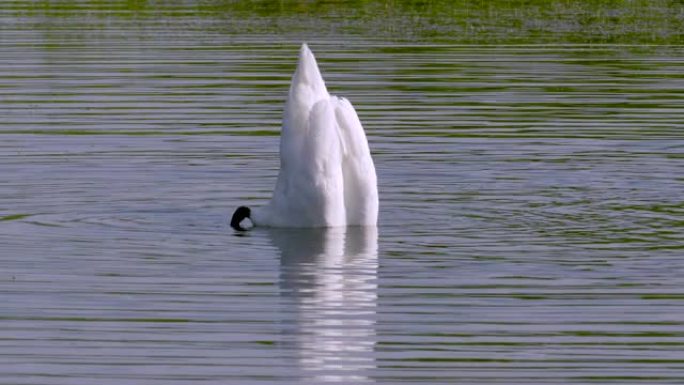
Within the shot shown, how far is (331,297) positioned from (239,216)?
272cm

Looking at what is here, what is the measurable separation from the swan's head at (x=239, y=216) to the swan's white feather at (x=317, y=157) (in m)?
0.27

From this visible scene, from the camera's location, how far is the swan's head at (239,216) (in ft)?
49.1

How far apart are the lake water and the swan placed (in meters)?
0.23

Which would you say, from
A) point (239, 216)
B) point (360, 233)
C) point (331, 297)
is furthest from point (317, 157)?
point (331, 297)

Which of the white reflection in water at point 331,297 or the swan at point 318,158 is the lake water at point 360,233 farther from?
the swan at point 318,158

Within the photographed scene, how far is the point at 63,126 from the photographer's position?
21.2 metres

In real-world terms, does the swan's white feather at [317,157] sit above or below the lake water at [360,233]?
above

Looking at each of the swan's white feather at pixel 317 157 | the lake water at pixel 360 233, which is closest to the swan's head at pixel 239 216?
the lake water at pixel 360 233

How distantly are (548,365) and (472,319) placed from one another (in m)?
1.24

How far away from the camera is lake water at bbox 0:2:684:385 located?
35.4ft

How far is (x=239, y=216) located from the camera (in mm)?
15016

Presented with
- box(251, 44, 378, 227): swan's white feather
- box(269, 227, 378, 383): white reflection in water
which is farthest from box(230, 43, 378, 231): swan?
box(269, 227, 378, 383): white reflection in water

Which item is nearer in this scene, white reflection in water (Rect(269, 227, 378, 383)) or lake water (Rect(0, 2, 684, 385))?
white reflection in water (Rect(269, 227, 378, 383))

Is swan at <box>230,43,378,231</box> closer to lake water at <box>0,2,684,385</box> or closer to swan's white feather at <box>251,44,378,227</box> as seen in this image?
swan's white feather at <box>251,44,378,227</box>
